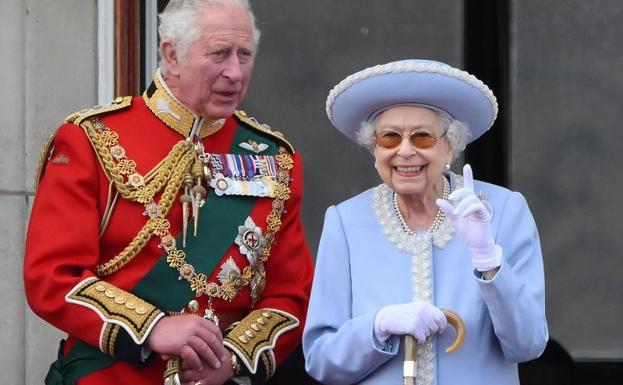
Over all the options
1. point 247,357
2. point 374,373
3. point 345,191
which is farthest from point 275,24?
point 374,373

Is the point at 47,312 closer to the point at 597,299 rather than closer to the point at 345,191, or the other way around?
the point at 345,191

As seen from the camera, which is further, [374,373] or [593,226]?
[593,226]

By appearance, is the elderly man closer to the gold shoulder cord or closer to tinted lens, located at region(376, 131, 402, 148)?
the gold shoulder cord

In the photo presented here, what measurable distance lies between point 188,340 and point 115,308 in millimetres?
212

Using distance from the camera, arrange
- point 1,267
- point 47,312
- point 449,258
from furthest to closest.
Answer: point 1,267, point 47,312, point 449,258

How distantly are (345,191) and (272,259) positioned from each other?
3.77 ft

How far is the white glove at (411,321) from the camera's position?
154 inches

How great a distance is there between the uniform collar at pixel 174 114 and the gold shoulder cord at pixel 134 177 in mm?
60

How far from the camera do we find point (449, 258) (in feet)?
13.5

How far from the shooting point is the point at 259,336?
4547 mm

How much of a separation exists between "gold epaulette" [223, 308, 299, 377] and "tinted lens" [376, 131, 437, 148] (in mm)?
745

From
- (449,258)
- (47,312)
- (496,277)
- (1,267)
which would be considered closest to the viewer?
(496,277)

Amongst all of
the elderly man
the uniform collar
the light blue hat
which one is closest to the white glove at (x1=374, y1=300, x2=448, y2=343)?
the light blue hat

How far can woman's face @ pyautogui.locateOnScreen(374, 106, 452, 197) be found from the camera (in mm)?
4055
